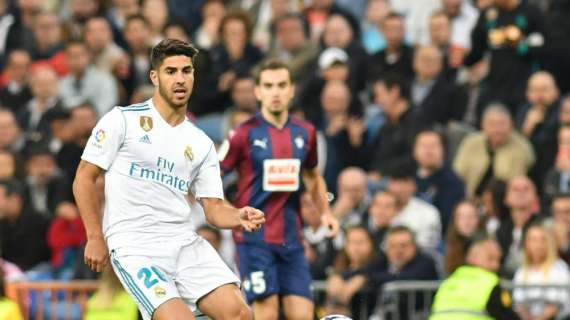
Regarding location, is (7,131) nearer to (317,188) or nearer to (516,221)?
(516,221)

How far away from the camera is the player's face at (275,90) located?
11.8 metres

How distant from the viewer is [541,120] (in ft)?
51.1

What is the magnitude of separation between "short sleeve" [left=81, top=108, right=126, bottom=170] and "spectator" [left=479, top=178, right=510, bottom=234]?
6.03 m

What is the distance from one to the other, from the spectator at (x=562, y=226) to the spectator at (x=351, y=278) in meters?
1.65

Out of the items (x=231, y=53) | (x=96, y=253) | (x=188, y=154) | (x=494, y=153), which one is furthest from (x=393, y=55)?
(x=96, y=253)

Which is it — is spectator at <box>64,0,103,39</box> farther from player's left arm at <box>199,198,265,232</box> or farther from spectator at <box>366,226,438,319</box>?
player's left arm at <box>199,198,265,232</box>

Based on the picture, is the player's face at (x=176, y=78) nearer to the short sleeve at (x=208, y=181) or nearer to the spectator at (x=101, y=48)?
the short sleeve at (x=208, y=181)

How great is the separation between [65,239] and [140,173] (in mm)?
6469

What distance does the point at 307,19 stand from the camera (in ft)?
60.5

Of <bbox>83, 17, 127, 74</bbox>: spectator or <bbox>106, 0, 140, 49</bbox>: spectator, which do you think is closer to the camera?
<bbox>83, 17, 127, 74</bbox>: spectator

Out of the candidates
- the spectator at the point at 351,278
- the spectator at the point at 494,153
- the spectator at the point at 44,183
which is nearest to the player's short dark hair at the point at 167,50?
the spectator at the point at 351,278

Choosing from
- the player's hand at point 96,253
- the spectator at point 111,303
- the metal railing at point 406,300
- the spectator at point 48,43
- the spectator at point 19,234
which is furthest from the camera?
the spectator at point 48,43

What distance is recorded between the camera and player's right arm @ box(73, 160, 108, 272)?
891cm

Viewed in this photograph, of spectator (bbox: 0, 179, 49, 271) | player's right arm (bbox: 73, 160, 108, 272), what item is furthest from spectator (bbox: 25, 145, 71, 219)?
player's right arm (bbox: 73, 160, 108, 272)
